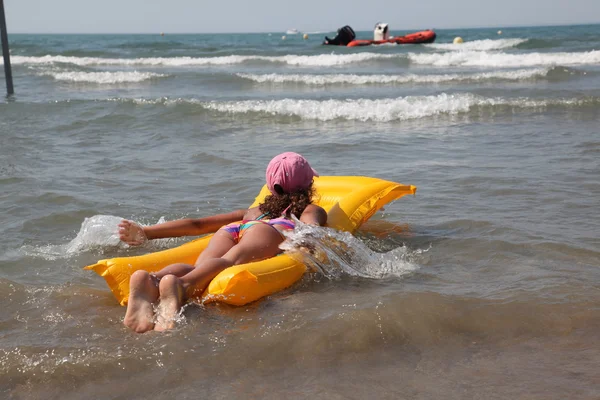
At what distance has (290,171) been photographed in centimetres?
432

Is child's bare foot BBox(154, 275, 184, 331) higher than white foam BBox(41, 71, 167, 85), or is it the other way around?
white foam BBox(41, 71, 167, 85)

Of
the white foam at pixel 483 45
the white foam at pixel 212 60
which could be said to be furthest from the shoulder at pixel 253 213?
the white foam at pixel 483 45

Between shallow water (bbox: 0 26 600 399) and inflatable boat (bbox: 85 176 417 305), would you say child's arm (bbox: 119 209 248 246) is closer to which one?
inflatable boat (bbox: 85 176 417 305)

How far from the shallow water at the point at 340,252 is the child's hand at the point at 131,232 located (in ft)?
1.11

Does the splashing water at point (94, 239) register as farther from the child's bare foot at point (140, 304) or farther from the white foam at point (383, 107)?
the white foam at point (383, 107)

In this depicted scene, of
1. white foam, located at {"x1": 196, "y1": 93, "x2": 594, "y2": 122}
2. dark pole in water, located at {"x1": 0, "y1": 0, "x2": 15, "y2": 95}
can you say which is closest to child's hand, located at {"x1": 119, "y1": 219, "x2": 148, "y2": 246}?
white foam, located at {"x1": 196, "y1": 93, "x2": 594, "y2": 122}

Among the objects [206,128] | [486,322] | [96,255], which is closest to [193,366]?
[486,322]

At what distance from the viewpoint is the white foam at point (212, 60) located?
24328mm

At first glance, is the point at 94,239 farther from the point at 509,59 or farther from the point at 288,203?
the point at 509,59

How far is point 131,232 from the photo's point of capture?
178 inches

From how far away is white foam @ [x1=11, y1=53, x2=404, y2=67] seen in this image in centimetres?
2433

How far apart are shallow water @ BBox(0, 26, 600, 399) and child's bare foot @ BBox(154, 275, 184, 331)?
0.28ft

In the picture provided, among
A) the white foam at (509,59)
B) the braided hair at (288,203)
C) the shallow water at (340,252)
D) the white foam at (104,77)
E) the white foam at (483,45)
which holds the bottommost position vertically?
the shallow water at (340,252)

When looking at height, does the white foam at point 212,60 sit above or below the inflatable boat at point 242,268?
above
